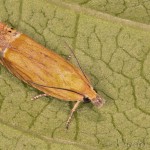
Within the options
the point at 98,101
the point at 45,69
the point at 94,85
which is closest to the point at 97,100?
the point at 98,101

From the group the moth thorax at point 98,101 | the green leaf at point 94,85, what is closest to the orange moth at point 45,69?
the moth thorax at point 98,101

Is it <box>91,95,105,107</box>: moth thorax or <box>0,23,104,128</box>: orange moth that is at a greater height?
<box>0,23,104,128</box>: orange moth

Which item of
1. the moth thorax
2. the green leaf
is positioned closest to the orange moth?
the moth thorax

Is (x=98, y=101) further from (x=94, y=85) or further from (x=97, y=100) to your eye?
(x=94, y=85)

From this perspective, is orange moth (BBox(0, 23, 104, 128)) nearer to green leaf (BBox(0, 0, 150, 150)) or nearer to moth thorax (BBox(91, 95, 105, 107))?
moth thorax (BBox(91, 95, 105, 107))

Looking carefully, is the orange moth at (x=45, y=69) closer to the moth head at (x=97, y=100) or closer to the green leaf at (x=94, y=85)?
the moth head at (x=97, y=100)
